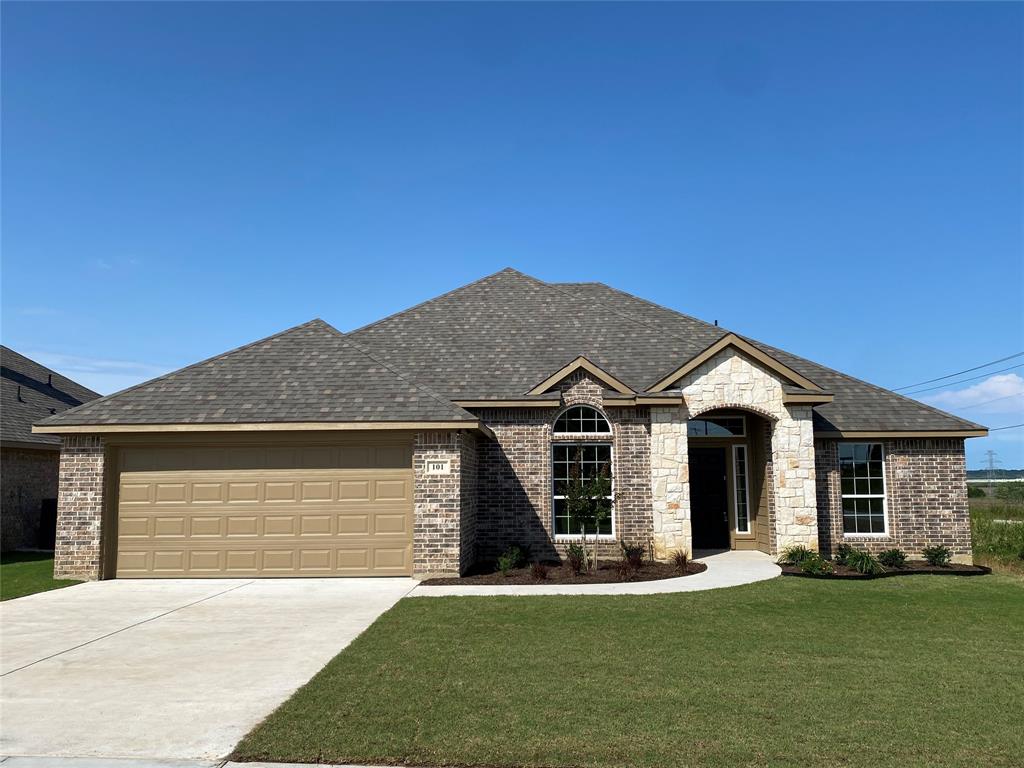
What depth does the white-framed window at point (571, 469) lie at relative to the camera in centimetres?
1630

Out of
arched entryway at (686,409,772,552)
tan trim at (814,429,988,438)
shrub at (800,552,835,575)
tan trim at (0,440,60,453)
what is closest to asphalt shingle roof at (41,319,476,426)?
tan trim at (0,440,60,453)

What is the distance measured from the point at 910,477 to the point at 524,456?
9227 mm

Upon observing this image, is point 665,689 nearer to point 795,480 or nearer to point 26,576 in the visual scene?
point 795,480

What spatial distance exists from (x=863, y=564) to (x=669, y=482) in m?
4.16

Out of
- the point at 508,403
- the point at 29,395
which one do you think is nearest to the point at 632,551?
the point at 508,403

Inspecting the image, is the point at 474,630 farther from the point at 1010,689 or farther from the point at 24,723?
the point at 1010,689

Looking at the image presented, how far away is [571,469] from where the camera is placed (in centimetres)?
1642

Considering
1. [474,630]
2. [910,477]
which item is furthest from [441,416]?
[910,477]

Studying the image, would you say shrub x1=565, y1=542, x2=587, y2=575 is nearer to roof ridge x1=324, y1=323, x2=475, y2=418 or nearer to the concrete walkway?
the concrete walkway

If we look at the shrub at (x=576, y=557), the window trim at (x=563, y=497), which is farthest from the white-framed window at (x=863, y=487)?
the shrub at (x=576, y=557)

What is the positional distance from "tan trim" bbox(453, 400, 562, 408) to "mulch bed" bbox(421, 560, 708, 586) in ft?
11.9

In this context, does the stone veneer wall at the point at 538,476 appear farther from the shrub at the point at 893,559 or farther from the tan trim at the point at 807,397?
the shrub at the point at 893,559

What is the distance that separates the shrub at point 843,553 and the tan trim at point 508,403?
698 centimetres

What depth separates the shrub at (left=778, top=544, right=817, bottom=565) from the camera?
14842 mm
